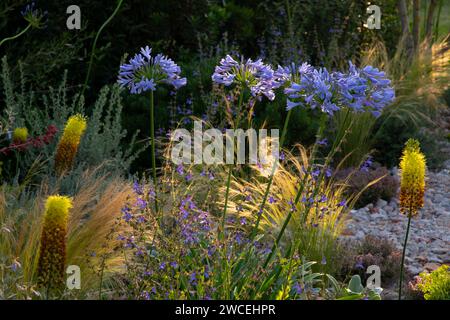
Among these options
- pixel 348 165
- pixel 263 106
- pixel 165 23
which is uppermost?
pixel 165 23

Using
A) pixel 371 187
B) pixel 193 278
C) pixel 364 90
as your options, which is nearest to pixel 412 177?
pixel 364 90

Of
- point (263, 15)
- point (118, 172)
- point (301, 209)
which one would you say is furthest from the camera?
point (263, 15)

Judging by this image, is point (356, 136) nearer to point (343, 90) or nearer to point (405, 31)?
point (405, 31)

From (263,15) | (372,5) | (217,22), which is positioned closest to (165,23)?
(217,22)

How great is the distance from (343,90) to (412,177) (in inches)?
23.5

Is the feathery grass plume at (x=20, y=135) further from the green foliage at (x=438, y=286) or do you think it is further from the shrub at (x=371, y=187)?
the shrub at (x=371, y=187)

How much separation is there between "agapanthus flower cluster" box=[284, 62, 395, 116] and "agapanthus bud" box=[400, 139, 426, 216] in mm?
275

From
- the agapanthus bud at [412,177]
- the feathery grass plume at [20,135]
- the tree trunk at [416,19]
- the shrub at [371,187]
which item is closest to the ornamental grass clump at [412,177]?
the agapanthus bud at [412,177]

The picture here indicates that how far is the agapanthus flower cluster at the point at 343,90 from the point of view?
313 centimetres

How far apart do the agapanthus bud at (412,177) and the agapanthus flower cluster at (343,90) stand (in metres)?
0.27

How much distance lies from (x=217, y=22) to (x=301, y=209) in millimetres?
3798
